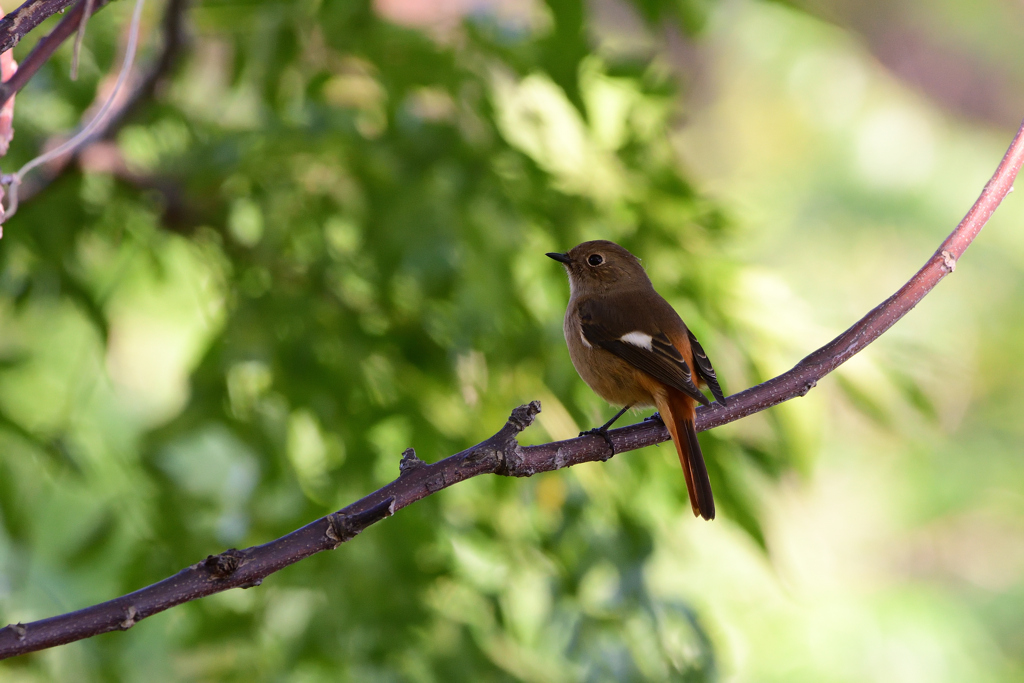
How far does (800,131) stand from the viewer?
11.4m

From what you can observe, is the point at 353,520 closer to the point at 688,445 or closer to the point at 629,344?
the point at 688,445

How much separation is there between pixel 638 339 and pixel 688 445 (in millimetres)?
342

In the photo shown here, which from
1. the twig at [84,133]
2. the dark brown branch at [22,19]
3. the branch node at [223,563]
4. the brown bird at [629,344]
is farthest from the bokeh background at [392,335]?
the dark brown branch at [22,19]

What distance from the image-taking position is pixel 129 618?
129 cm

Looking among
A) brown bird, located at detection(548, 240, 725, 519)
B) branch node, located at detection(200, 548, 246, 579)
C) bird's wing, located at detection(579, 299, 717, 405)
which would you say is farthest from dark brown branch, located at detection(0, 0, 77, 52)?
bird's wing, located at detection(579, 299, 717, 405)

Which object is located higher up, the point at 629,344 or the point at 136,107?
the point at 136,107

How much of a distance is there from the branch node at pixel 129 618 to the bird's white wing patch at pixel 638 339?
1.27 metres

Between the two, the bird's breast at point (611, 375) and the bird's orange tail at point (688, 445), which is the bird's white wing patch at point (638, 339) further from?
the bird's orange tail at point (688, 445)

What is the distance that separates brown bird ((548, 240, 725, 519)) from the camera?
205 cm

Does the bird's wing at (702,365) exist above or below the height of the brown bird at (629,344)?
below

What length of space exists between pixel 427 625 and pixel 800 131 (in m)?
10.2

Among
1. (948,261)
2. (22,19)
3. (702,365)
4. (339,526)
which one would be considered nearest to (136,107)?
(22,19)

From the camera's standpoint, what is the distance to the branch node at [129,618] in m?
1.29

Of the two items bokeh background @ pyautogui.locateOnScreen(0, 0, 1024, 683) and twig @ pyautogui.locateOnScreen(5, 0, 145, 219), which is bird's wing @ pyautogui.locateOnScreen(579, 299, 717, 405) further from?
twig @ pyautogui.locateOnScreen(5, 0, 145, 219)
